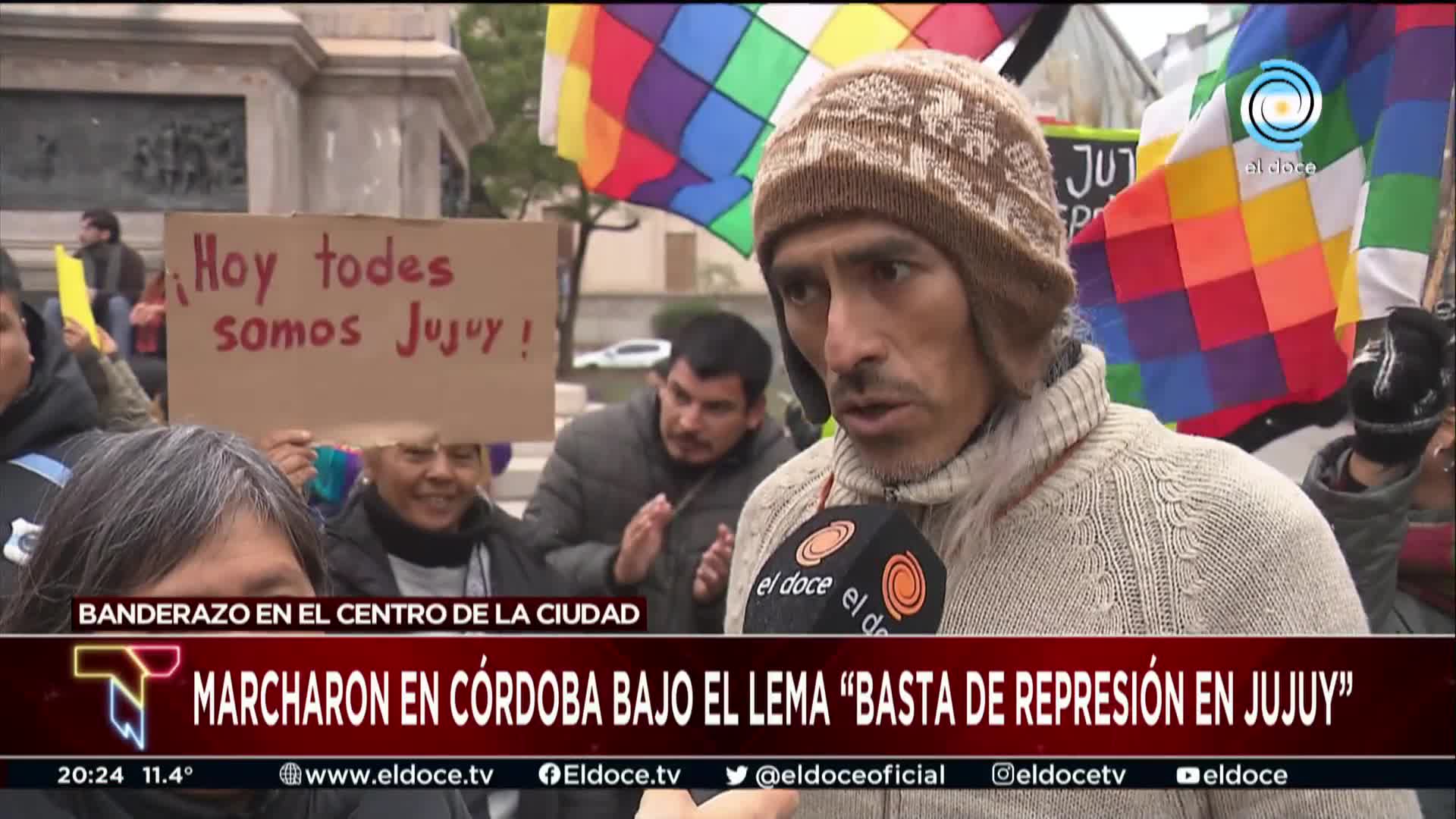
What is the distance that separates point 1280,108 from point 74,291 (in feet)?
5.56

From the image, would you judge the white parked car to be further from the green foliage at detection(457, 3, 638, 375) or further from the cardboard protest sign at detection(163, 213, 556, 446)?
the cardboard protest sign at detection(163, 213, 556, 446)

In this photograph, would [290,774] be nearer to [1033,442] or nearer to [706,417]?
[1033,442]

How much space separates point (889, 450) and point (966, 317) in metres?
0.16

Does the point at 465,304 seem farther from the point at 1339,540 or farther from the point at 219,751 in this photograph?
the point at 1339,540

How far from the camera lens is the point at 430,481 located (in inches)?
80.7

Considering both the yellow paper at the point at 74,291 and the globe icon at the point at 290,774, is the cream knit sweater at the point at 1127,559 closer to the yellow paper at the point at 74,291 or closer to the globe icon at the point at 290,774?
the globe icon at the point at 290,774

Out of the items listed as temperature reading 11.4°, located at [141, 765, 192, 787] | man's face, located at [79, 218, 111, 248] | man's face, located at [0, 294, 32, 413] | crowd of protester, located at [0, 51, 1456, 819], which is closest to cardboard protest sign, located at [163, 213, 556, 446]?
crowd of protester, located at [0, 51, 1456, 819]

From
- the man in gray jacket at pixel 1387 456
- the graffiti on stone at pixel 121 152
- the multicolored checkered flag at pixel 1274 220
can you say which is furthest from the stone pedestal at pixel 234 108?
the man in gray jacket at pixel 1387 456

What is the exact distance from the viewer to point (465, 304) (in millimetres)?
1754

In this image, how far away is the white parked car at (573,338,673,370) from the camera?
2731 millimetres

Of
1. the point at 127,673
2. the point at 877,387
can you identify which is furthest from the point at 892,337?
the point at 127,673

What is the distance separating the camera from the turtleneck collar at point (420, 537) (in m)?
2.07

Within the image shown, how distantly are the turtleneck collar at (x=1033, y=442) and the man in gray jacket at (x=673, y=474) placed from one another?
77 cm

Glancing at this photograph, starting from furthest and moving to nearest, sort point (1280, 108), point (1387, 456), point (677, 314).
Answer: point (677, 314), point (1387, 456), point (1280, 108)
